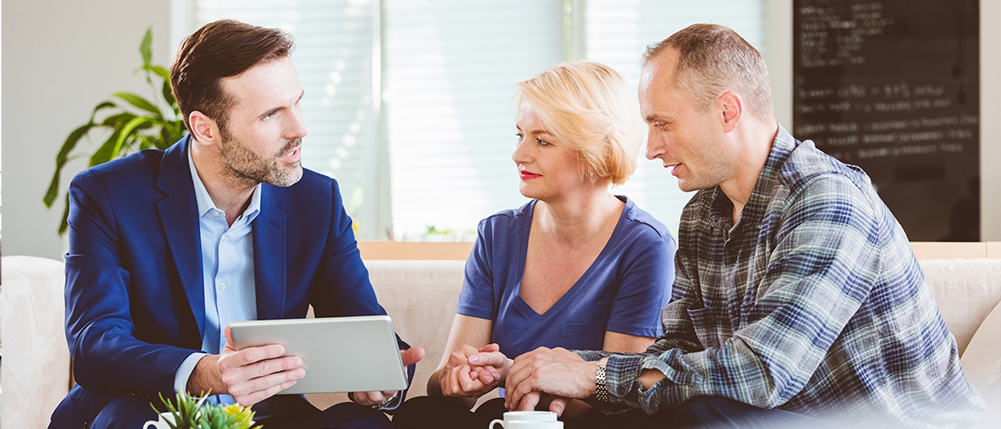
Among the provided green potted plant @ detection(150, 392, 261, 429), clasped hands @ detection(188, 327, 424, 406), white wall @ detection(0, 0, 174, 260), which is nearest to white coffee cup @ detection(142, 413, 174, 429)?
green potted plant @ detection(150, 392, 261, 429)

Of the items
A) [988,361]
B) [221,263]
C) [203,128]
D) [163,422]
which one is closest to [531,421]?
[163,422]

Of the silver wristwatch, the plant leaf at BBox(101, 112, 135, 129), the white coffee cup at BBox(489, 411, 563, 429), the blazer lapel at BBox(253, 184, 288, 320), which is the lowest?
the silver wristwatch

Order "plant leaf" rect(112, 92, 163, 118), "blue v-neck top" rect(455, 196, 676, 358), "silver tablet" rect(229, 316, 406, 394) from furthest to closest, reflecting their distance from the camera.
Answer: "plant leaf" rect(112, 92, 163, 118)
"blue v-neck top" rect(455, 196, 676, 358)
"silver tablet" rect(229, 316, 406, 394)

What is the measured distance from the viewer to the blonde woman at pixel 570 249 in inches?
61.5

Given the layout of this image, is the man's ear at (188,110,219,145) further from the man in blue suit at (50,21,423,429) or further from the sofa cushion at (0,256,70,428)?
the sofa cushion at (0,256,70,428)

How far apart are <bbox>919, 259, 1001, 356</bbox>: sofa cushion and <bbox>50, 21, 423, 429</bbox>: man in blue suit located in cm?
117

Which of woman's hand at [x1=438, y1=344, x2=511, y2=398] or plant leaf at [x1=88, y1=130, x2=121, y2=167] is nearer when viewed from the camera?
woman's hand at [x1=438, y1=344, x2=511, y2=398]

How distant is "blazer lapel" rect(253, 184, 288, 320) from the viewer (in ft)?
4.80

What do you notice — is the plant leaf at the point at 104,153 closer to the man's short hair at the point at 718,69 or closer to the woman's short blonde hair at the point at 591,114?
the woman's short blonde hair at the point at 591,114

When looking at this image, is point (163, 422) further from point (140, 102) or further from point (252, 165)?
point (140, 102)

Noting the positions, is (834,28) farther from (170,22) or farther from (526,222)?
(170,22)

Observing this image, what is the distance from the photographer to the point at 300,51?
12.3 feet

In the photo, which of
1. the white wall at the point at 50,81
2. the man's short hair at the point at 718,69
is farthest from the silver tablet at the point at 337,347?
the white wall at the point at 50,81

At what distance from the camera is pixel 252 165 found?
1433 millimetres
